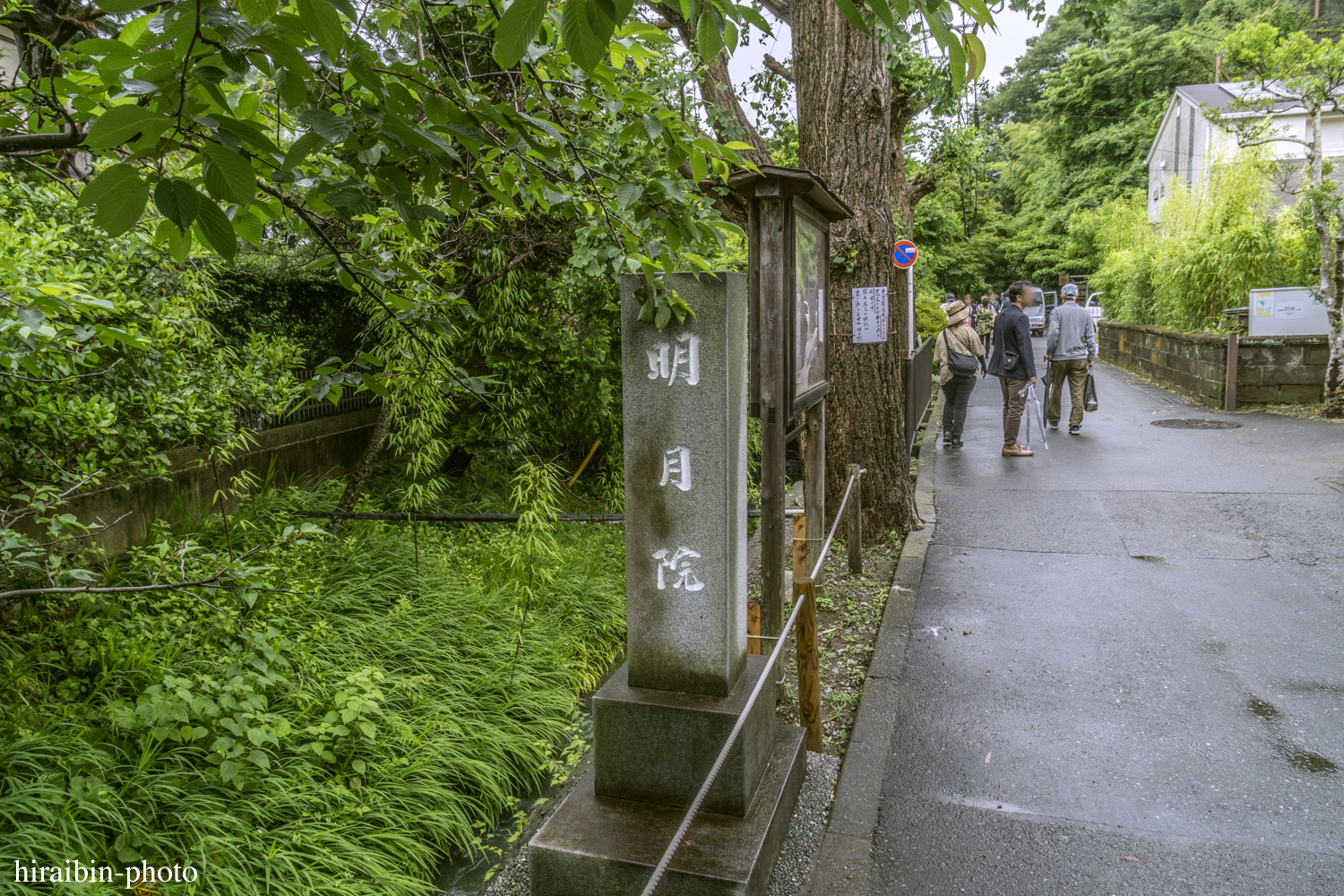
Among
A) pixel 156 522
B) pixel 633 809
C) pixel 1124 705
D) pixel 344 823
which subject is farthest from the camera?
pixel 156 522

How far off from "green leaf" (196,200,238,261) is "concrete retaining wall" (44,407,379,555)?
10.6ft

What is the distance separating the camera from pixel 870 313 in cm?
682

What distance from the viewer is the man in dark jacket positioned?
33.4 feet

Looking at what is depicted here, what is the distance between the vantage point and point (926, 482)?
31.7 feet

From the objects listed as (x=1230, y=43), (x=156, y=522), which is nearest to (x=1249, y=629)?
(x=156, y=522)

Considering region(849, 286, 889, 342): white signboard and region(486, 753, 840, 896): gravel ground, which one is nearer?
region(486, 753, 840, 896): gravel ground

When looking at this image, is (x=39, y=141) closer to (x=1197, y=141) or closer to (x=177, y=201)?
(x=177, y=201)

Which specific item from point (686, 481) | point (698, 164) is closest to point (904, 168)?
point (686, 481)

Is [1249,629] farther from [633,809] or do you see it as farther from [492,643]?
[492,643]

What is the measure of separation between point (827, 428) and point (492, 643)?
3.46 metres

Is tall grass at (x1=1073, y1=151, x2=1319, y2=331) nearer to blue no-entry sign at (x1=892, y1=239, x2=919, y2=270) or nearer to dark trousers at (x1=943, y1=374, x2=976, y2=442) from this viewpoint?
dark trousers at (x1=943, y1=374, x2=976, y2=442)

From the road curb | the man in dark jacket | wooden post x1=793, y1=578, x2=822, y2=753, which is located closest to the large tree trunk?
Result: the road curb

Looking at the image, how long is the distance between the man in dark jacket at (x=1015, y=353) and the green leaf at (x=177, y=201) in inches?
394

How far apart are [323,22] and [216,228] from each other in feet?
1.43
